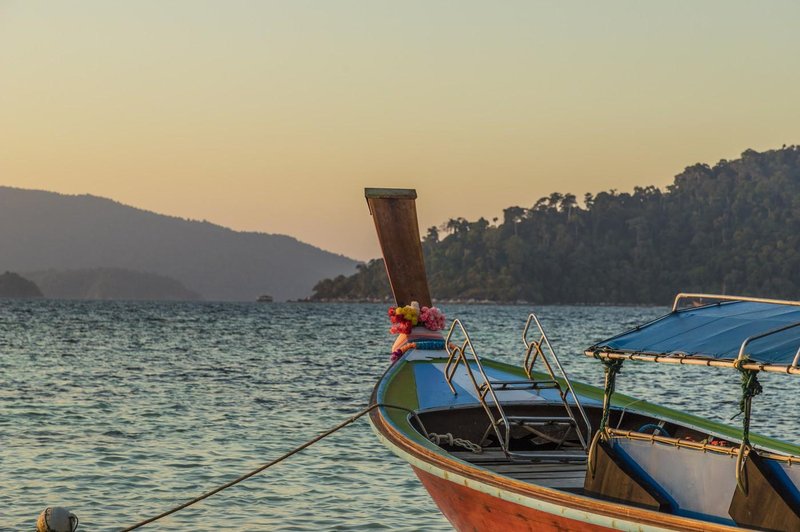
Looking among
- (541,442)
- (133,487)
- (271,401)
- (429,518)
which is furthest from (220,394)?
(541,442)

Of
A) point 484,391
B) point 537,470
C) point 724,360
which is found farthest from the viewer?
point 484,391

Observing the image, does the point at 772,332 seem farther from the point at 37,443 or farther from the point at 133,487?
the point at 37,443

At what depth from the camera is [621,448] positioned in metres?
10.5

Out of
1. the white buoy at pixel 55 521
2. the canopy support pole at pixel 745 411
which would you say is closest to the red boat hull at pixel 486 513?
the canopy support pole at pixel 745 411

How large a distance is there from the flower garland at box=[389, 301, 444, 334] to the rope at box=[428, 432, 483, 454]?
528 centimetres

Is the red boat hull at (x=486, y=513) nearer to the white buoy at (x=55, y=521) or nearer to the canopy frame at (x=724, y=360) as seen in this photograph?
the canopy frame at (x=724, y=360)

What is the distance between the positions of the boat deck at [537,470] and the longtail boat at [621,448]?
0.04 ft

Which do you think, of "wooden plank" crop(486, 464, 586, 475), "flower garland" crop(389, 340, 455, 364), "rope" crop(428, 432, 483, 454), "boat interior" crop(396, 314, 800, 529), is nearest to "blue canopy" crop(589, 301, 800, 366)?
"boat interior" crop(396, 314, 800, 529)

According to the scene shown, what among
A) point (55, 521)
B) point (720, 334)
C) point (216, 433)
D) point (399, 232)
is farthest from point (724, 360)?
point (216, 433)

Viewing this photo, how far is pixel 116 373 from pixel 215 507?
26.6 m

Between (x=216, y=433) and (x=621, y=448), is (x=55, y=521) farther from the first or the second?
(x=216, y=433)

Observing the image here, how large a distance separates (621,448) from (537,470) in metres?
2.02

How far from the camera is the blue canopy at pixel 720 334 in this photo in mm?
9414

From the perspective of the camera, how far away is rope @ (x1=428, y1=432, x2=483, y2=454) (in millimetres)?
13461
